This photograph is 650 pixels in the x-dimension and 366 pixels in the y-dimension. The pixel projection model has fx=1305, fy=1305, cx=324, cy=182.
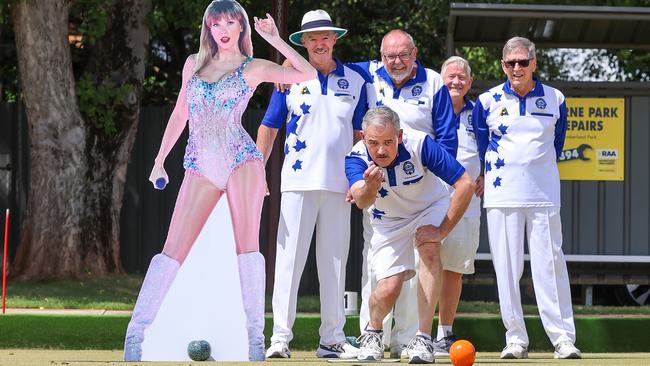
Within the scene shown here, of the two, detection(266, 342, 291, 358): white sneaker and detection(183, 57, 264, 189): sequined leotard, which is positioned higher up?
detection(183, 57, 264, 189): sequined leotard

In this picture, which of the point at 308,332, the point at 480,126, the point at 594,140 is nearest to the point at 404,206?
the point at 480,126

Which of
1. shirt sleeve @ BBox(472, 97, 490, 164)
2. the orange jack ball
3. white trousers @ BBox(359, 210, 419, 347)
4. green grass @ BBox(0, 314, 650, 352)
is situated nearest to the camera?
the orange jack ball

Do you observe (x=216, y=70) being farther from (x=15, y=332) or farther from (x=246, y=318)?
(x=15, y=332)

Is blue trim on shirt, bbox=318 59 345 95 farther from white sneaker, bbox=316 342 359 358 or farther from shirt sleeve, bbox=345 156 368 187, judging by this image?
white sneaker, bbox=316 342 359 358

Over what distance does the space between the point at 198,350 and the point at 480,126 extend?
228 centimetres

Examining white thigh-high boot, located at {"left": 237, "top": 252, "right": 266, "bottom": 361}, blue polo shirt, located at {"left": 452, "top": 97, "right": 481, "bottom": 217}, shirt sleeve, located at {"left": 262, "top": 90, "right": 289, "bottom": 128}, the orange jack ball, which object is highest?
shirt sleeve, located at {"left": 262, "top": 90, "right": 289, "bottom": 128}

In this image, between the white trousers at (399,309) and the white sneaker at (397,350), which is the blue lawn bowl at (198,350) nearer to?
the white trousers at (399,309)

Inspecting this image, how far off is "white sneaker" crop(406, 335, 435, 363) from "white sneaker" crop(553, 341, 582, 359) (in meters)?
1.10

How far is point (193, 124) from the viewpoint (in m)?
6.79

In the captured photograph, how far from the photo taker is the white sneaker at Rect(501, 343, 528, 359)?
7.36 metres

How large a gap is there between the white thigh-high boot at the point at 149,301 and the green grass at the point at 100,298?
256cm

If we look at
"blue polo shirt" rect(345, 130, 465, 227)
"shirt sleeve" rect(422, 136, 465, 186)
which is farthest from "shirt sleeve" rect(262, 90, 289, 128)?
"shirt sleeve" rect(422, 136, 465, 186)

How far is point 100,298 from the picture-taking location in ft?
33.8

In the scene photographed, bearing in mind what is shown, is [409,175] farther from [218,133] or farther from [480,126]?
[480,126]
